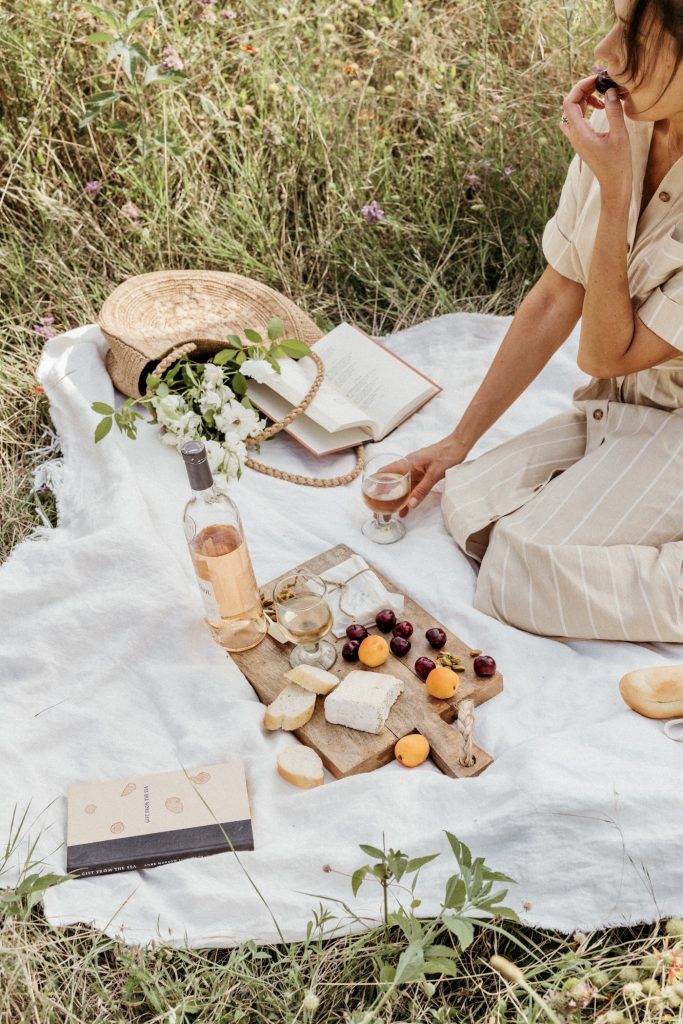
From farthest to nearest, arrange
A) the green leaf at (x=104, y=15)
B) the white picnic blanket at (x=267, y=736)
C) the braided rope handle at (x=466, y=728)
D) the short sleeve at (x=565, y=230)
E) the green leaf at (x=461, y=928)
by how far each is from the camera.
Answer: the green leaf at (x=104, y=15) < the short sleeve at (x=565, y=230) < the braided rope handle at (x=466, y=728) < the white picnic blanket at (x=267, y=736) < the green leaf at (x=461, y=928)

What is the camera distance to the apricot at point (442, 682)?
6.86 feet

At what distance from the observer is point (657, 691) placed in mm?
2033

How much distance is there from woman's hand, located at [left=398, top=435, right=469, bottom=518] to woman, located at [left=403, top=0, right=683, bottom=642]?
13 cm

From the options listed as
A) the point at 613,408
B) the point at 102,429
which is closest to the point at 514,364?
the point at 613,408

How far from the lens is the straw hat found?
117 inches

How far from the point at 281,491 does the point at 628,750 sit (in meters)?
1.32

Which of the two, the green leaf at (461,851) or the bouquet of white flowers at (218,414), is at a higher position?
the bouquet of white flowers at (218,414)

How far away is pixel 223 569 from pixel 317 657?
315 mm

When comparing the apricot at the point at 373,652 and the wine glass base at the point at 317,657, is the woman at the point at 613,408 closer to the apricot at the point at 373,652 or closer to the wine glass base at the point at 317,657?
the apricot at the point at 373,652

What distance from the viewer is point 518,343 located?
2.62 meters

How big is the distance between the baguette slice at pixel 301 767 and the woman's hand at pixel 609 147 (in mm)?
1473

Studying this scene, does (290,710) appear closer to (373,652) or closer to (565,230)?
(373,652)

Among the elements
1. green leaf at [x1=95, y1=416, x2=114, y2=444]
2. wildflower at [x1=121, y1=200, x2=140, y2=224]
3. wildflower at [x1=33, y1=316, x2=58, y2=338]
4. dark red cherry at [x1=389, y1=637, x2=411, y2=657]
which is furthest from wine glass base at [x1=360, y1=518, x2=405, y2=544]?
wildflower at [x1=121, y1=200, x2=140, y2=224]

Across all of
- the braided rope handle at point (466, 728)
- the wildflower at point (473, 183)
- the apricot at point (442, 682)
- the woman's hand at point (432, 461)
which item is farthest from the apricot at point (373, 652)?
the wildflower at point (473, 183)
